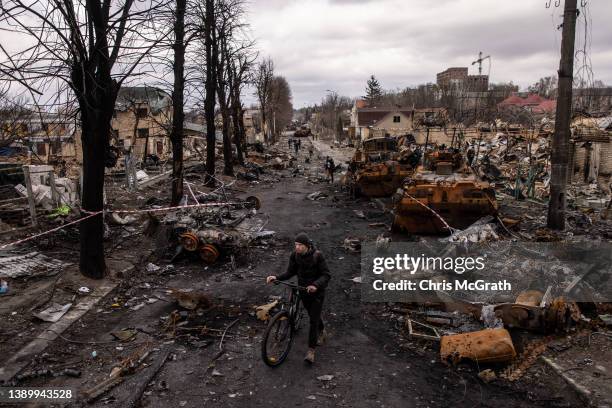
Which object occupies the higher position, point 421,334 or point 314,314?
point 314,314

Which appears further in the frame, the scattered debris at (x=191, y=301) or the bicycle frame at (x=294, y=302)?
the scattered debris at (x=191, y=301)

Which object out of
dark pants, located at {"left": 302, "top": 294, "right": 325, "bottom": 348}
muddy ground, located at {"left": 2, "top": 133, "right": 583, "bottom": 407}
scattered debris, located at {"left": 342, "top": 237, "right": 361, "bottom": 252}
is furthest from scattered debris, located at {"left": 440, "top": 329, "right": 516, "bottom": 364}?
scattered debris, located at {"left": 342, "top": 237, "right": 361, "bottom": 252}

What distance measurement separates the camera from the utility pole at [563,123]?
9945 millimetres

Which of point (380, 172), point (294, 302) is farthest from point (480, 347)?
point (380, 172)

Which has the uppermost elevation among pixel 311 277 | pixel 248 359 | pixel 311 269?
pixel 311 269

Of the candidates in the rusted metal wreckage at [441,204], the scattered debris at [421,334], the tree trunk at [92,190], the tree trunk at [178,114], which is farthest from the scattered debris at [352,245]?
the tree trunk at [178,114]

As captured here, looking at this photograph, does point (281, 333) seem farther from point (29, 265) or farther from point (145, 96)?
point (145, 96)

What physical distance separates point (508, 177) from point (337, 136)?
59.3 m

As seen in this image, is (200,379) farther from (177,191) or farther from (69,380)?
(177,191)

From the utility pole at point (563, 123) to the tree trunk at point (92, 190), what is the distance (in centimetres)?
950

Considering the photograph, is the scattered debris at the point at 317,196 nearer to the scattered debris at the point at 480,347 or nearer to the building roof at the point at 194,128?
the scattered debris at the point at 480,347

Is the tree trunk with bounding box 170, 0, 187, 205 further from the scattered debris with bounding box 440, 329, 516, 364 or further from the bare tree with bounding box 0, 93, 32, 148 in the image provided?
the scattered debris with bounding box 440, 329, 516, 364

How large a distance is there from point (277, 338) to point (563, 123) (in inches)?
344

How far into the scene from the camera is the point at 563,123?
1024 cm
